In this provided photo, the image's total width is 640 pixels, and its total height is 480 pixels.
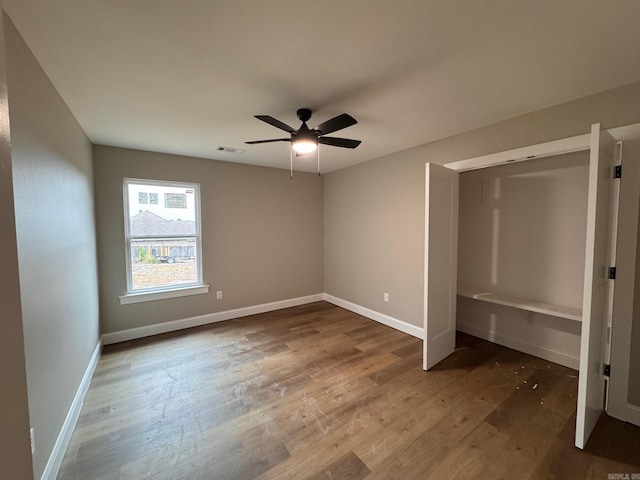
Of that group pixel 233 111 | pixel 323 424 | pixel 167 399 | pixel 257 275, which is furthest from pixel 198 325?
pixel 233 111

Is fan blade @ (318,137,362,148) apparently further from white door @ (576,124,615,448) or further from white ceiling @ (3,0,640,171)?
white door @ (576,124,615,448)

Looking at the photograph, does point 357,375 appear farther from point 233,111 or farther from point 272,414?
point 233,111

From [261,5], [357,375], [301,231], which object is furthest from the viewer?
[301,231]

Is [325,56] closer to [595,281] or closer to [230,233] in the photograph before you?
[595,281]

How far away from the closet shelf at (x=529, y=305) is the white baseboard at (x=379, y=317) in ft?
2.53

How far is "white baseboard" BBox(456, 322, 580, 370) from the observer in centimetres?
274

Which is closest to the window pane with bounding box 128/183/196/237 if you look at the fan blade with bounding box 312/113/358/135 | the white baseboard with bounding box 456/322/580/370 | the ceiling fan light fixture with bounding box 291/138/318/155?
the ceiling fan light fixture with bounding box 291/138/318/155

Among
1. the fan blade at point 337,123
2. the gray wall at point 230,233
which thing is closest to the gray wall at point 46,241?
the gray wall at point 230,233

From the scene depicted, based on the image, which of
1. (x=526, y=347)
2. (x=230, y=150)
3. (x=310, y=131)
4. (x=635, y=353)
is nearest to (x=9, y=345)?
(x=310, y=131)

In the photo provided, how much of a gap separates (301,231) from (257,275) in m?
1.14

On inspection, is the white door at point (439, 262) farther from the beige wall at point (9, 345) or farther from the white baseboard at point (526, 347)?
the beige wall at point (9, 345)

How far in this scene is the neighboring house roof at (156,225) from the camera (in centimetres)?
359

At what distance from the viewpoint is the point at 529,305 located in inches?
109

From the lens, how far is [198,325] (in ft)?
13.0
